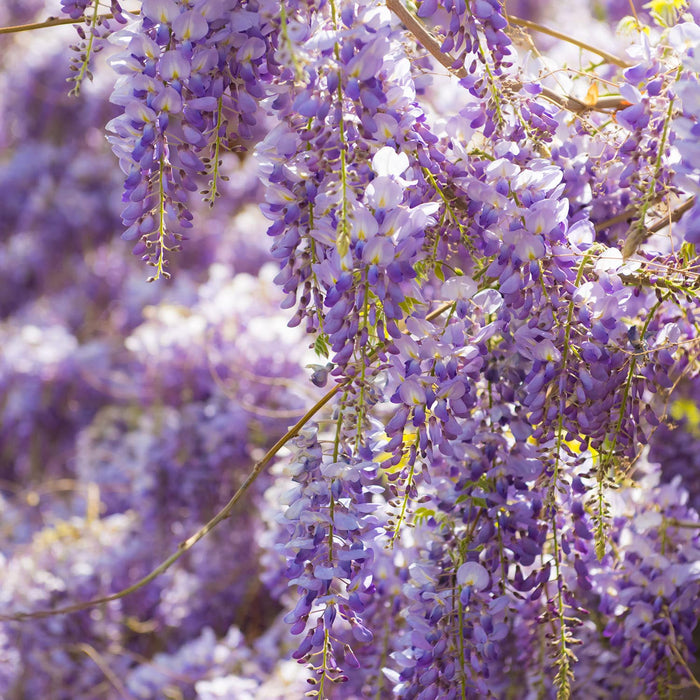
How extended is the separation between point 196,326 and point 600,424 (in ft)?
6.38

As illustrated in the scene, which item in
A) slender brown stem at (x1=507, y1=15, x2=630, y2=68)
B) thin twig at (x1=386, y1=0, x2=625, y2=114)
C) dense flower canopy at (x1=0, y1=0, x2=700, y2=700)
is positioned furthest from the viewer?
slender brown stem at (x1=507, y1=15, x2=630, y2=68)

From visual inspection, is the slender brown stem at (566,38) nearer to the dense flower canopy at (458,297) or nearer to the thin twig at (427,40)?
the dense flower canopy at (458,297)

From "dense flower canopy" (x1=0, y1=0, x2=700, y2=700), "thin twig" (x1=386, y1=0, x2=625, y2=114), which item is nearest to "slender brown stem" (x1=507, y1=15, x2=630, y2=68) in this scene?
"dense flower canopy" (x1=0, y1=0, x2=700, y2=700)

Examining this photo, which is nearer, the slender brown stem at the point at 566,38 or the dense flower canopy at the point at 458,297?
the dense flower canopy at the point at 458,297

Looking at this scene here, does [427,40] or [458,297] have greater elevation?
[427,40]

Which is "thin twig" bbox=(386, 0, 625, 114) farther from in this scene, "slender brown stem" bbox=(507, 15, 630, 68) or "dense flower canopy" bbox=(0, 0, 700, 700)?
"slender brown stem" bbox=(507, 15, 630, 68)

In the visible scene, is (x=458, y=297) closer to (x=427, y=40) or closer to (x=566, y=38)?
(x=427, y=40)

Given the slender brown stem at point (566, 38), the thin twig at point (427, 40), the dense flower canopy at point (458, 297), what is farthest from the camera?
the slender brown stem at point (566, 38)

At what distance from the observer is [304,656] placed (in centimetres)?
101

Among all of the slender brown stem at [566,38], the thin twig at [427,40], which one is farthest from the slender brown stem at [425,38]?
the slender brown stem at [566,38]

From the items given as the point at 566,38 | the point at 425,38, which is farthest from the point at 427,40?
the point at 566,38

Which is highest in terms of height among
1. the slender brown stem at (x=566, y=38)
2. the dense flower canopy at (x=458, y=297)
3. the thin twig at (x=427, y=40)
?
the slender brown stem at (x=566, y=38)

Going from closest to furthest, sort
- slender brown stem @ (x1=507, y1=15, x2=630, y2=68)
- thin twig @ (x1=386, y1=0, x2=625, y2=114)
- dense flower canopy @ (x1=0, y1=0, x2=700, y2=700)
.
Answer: dense flower canopy @ (x1=0, y1=0, x2=700, y2=700)
thin twig @ (x1=386, y1=0, x2=625, y2=114)
slender brown stem @ (x1=507, y1=15, x2=630, y2=68)

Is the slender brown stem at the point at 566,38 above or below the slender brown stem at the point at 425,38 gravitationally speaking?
above
